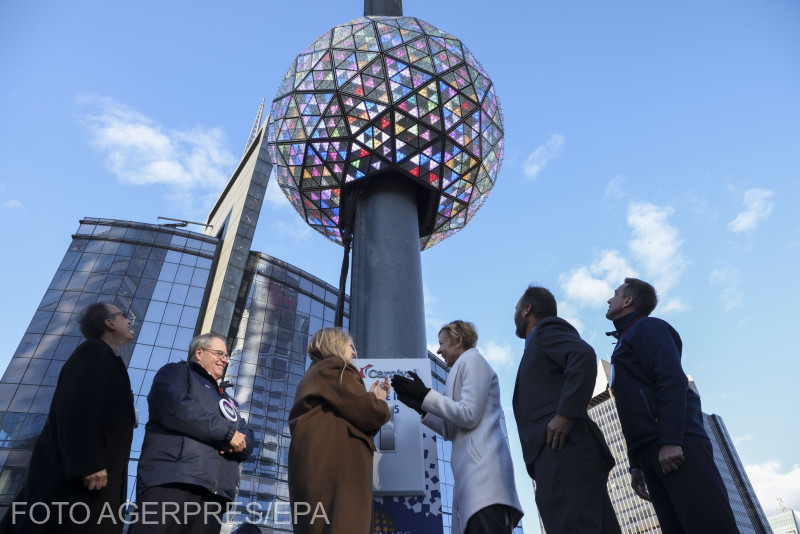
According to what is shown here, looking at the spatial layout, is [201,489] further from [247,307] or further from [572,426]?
[247,307]

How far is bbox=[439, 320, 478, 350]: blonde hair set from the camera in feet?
12.1

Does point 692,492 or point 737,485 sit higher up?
point 737,485

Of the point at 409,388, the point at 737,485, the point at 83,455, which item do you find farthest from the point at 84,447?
the point at 737,485

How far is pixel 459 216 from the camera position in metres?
8.80

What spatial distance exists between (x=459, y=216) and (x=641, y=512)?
86.2 meters

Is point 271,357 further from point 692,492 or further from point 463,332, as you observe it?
point 692,492

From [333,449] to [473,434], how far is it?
83 centimetres

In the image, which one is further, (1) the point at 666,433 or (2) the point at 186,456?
(2) the point at 186,456

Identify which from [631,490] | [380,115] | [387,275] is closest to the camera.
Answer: [387,275]

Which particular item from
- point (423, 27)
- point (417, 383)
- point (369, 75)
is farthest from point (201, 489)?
point (423, 27)

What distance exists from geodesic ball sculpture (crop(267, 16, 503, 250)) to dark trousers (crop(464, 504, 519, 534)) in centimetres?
538

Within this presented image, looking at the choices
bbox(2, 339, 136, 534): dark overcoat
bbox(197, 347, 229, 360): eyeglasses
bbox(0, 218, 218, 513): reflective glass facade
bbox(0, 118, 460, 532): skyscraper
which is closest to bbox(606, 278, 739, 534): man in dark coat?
bbox(197, 347, 229, 360): eyeglasses

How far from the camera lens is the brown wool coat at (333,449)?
102 inches

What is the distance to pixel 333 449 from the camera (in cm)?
274
